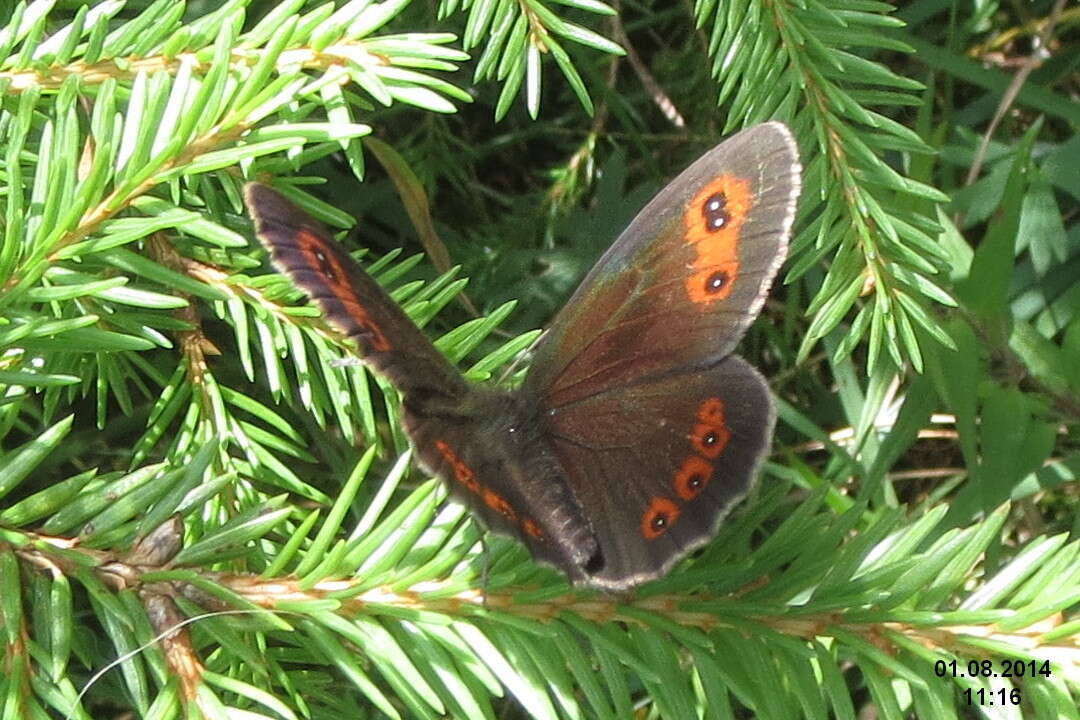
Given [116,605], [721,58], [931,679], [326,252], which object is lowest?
[931,679]

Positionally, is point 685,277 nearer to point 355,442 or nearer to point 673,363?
point 673,363

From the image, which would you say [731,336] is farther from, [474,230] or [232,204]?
[474,230]

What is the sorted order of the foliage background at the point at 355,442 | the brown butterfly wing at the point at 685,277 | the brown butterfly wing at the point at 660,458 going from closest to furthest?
the foliage background at the point at 355,442 < the brown butterfly wing at the point at 660,458 < the brown butterfly wing at the point at 685,277

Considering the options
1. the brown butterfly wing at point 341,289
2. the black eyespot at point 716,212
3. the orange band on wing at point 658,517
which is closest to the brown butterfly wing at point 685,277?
the black eyespot at point 716,212

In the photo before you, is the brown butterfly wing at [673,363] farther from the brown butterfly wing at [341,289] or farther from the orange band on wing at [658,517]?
the brown butterfly wing at [341,289]

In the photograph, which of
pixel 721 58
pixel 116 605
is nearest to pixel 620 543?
pixel 116 605

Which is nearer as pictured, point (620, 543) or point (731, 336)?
point (620, 543)

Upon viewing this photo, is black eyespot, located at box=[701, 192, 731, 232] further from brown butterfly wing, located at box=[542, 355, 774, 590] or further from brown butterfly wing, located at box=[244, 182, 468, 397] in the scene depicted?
brown butterfly wing, located at box=[244, 182, 468, 397]
